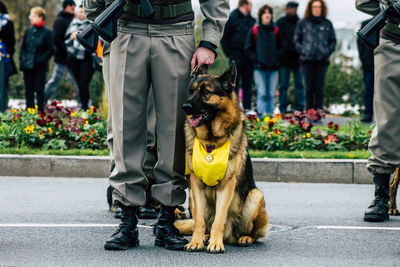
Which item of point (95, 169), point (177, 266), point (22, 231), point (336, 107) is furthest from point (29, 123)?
point (336, 107)

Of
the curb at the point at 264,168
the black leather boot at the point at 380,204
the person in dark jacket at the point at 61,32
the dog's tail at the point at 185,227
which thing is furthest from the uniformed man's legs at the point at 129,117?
the person in dark jacket at the point at 61,32

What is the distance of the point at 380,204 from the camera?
5988 mm

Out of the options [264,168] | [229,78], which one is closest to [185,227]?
[229,78]

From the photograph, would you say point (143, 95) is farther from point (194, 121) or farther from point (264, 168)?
point (264, 168)

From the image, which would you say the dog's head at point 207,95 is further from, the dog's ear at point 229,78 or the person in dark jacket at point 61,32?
the person in dark jacket at point 61,32

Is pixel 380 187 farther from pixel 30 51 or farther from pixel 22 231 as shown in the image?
pixel 30 51

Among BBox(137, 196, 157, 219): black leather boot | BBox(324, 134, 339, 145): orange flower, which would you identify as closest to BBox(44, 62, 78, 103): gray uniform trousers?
BBox(324, 134, 339, 145): orange flower

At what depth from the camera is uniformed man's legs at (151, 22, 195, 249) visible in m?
4.73

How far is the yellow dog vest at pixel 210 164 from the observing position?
15.2ft

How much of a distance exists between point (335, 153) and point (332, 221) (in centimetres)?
332

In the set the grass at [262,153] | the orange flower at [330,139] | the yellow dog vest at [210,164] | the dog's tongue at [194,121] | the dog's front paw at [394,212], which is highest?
the dog's tongue at [194,121]

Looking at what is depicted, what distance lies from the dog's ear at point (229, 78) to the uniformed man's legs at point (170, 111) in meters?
0.30

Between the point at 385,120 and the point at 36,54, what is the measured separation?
8.11 m

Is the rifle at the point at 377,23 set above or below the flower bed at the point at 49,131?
above
